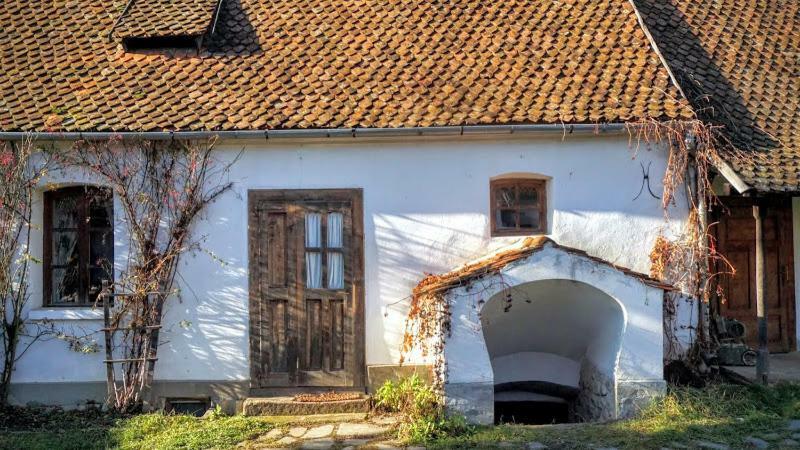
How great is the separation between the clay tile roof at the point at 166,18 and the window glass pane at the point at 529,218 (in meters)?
4.88

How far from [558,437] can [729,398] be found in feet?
7.52

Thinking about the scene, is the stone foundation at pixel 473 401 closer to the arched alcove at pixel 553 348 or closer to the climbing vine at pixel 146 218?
the arched alcove at pixel 553 348

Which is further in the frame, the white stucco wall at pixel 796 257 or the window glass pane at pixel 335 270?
the white stucco wall at pixel 796 257

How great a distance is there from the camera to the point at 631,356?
8.44 m

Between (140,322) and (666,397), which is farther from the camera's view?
(140,322)

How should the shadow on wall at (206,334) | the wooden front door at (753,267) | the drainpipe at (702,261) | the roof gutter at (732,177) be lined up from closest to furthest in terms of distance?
the roof gutter at (732,177)
the shadow on wall at (206,334)
the drainpipe at (702,261)
the wooden front door at (753,267)

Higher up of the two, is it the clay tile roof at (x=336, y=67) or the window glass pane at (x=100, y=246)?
the clay tile roof at (x=336, y=67)

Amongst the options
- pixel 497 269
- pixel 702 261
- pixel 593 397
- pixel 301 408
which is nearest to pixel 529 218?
pixel 497 269

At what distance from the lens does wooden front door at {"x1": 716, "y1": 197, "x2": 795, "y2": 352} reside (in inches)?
423

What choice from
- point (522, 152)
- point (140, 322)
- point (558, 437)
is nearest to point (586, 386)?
point (558, 437)

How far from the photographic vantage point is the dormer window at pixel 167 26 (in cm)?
1020

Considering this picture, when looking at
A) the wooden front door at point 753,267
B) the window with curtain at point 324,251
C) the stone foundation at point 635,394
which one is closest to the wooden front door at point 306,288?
the window with curtain at point 324,251

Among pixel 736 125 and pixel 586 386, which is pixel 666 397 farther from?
pixel 736 125

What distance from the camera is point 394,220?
9.26m
